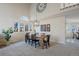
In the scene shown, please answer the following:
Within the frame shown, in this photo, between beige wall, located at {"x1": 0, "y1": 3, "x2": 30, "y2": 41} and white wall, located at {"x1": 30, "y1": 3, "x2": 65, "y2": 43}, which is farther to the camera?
beige wall, located at {"x1": 0, "y1": 3, "x2": 30, "y2": 41}

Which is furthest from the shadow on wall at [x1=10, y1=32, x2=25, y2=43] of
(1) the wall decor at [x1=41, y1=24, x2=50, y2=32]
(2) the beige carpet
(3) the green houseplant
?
(2) the beige carpet

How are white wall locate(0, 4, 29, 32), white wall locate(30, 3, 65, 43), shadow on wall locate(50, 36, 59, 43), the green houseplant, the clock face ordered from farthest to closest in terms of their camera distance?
the clock face → white wall locate(0, 4, 29, 32) → the green houseplant → shadow on wall locate(50, 36, 59, 43) → white wall locate(30, 3, 65, 43)

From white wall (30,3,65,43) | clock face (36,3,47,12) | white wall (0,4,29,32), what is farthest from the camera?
clock face (36,3,47,12)

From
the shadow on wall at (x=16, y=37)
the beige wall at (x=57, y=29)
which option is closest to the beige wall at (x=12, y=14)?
the shadow on wall at (x=16, y=37)

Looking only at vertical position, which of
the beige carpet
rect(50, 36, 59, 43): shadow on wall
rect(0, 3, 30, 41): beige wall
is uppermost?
rect(0, 3, 30, 41): beige wall

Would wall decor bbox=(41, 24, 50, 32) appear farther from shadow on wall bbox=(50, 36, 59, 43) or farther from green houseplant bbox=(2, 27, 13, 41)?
green houseplant bbox=(2, 27, 13, 41)

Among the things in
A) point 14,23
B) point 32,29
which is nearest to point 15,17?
point 14,23

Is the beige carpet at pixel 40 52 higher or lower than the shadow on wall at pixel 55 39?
lower

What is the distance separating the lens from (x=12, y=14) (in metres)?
9.93

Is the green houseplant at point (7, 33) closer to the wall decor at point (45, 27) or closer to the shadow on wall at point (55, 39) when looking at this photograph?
the wall decor at point (45, 27)

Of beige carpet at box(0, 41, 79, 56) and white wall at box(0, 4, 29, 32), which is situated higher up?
white wall at box(0, 4, 29, 32)

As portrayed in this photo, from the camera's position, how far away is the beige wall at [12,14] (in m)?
9.29

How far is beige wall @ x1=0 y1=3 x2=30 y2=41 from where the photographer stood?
366 inches

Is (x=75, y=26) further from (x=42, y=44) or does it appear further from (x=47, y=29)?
(x=42, y=44)
